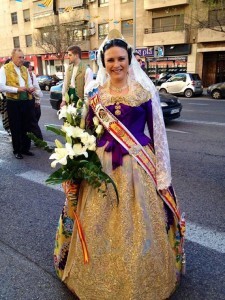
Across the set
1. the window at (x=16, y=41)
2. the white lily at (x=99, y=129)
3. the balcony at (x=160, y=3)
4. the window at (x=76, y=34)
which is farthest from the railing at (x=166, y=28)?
the white lily at (x=99, y=129)

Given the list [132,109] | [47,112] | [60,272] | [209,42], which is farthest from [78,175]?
[209,42]

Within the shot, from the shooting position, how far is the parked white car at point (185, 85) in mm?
17875

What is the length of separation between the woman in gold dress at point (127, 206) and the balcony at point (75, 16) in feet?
104

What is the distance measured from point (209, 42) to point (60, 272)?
80.2 feet

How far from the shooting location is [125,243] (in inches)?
→ 78.5

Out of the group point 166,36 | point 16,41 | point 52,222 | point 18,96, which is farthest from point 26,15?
point 52,222

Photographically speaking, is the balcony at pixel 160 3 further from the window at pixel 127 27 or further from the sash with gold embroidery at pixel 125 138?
the sash with gold embroidery at pixel 125 138

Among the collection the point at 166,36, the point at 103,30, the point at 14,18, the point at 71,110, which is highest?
the point at 14,18

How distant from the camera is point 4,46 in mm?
40062

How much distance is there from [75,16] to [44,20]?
4.84 metres

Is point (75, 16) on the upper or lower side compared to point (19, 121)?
upper

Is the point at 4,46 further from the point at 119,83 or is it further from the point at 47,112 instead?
the point at 119,83

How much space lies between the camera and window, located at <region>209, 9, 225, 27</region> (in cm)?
2183

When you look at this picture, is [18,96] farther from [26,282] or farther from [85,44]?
[85,44]
